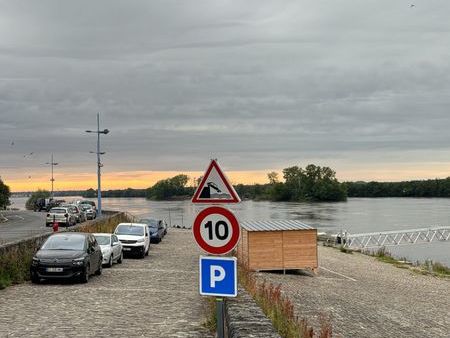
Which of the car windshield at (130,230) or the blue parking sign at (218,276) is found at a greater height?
the blue parking sign at (218,276)

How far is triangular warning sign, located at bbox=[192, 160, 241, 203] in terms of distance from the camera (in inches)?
269

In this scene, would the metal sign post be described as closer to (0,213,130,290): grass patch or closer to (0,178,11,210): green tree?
(0,213,130,290): grass patch

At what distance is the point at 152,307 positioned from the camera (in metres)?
13.5

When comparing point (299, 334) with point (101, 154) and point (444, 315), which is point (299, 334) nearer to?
→ point (444, 315)

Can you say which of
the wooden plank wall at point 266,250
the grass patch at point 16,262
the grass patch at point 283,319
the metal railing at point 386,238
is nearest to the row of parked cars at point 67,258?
the grass patch at point 16,262

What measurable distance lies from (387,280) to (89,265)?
1845 cm

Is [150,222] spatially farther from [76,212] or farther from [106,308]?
[106,308]

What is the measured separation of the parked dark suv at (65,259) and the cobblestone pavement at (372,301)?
6241mm

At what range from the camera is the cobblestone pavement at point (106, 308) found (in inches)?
415

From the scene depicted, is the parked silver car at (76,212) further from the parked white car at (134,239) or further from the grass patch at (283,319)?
the grass patch at (283,319)

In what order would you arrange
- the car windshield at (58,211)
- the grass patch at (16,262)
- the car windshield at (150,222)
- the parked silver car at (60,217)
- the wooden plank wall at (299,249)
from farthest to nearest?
the car windshield at (58,211) → the parked silver car at (60,217) → the car windshield at (150,222) → the wooden plank wall at (299,249) → the grass patch at (16,262)

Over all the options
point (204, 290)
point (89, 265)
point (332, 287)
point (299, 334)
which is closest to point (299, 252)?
point (332, 287)

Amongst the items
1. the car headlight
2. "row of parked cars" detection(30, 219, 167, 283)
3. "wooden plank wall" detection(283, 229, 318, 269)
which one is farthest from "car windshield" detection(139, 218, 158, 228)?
the car headlight

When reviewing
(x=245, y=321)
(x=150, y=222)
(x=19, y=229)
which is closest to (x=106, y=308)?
(x=245, y=321)
